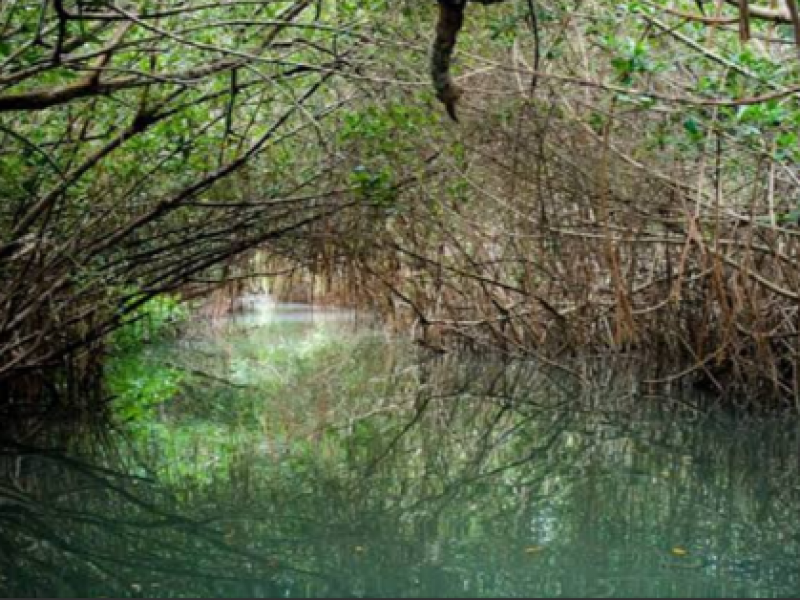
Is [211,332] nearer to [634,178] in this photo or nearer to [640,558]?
[634,178]

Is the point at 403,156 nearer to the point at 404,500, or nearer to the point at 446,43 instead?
the point at 404,500

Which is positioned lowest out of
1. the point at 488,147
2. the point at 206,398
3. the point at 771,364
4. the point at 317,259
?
the point at 206,398

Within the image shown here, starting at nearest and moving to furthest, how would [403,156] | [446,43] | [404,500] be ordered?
[446,43]
[404,500]
[403,156]

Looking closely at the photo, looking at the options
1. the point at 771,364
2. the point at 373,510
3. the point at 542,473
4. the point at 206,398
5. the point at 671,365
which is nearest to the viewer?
the point at 373,510

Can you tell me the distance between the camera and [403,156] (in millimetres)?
6910

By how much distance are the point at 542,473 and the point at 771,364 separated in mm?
2068

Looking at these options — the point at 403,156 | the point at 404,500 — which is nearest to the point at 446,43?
the point at 404,500

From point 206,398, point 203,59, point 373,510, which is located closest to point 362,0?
point 203,59

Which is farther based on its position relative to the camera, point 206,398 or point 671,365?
point 206,398

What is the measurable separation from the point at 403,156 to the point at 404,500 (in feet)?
9.24

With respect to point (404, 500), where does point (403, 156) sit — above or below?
above

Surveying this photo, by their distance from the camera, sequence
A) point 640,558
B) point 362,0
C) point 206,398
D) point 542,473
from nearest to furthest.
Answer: point 640,558 → point 362,0 → point 542,473 → point 206,398

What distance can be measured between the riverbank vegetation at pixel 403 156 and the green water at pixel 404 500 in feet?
2.59

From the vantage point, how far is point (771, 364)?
669cm
